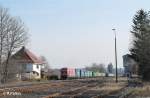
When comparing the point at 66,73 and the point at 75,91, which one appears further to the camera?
the point at 66,73

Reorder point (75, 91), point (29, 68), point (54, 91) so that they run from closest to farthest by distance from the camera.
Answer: point (54, 91) → point (75, 91) → point (29, 68)

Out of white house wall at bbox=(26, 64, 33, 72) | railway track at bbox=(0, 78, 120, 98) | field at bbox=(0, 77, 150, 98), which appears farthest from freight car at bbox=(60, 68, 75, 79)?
field at bbox=(0, 77, 150, 98)

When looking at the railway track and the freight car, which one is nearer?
the railway track

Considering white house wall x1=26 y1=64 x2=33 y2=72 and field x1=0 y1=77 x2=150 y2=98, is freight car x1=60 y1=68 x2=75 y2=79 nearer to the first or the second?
white house wall x1=26 y1=64 x2=33 y2=72

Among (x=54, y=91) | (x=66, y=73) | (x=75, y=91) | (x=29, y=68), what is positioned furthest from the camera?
(x=29, y=68)

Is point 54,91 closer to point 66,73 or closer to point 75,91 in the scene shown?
point 75,91

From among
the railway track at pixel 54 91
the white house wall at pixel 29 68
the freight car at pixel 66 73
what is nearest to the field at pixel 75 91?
the railway track at pixel 54 91

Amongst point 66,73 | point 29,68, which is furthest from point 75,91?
point 29,68

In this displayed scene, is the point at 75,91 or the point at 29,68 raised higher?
the point at 29,68

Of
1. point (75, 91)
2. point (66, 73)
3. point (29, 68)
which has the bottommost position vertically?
point (75, 91)

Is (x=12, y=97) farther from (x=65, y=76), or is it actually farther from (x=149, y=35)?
(x=65, y=76)

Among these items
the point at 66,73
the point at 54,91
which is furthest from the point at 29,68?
the point at 54,91

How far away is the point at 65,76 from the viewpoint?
108m

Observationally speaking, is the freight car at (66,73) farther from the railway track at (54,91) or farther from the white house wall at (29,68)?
the railway track at (54,91)
